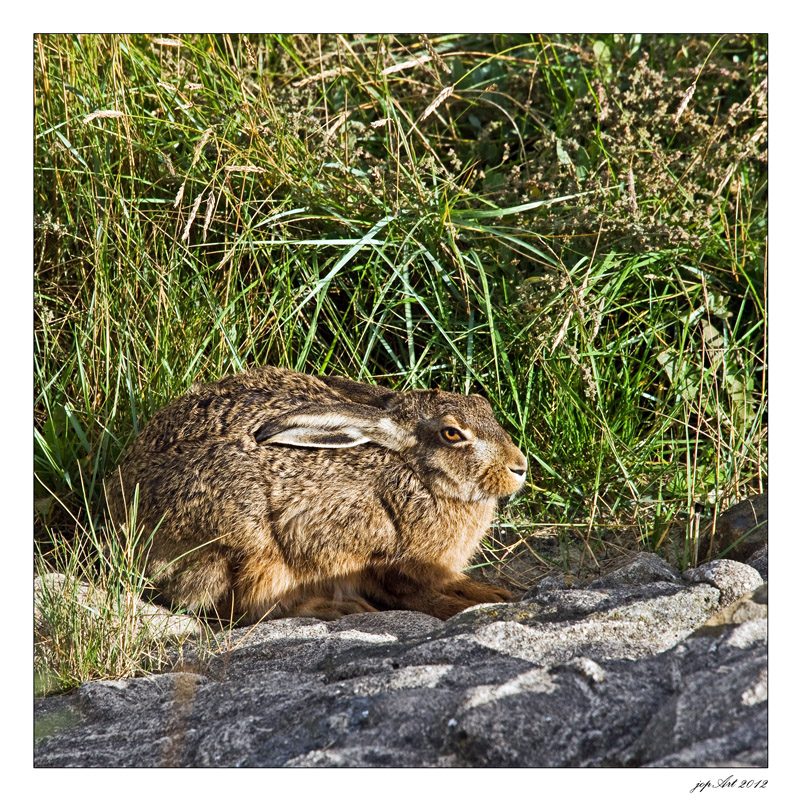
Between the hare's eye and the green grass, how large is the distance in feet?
2.10

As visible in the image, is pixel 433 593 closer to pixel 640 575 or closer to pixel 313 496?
pixel 313 496

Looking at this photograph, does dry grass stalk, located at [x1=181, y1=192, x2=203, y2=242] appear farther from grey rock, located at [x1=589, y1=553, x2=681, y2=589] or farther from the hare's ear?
grey rock, located at [x1=589, y1=553, x2=681, y2=589]

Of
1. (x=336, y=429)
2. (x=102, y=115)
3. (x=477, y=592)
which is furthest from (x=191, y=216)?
(x=477, y=592)

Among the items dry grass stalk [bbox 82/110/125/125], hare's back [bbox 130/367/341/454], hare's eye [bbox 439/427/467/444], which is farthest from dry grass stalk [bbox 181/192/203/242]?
hare's eye [bbox 439/427/467/444]

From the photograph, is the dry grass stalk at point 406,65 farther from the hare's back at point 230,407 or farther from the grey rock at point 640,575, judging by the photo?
the grey rock at point 640,575

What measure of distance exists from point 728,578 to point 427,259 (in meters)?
2.37

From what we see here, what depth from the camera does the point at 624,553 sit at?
4.56 m

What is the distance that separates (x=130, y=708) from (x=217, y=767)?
22.7 inches

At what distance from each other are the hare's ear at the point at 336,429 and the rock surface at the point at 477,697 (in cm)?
92

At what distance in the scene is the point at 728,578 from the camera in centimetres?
355

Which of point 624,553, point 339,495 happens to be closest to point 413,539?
point 339,495

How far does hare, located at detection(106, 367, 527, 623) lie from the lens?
4.10m

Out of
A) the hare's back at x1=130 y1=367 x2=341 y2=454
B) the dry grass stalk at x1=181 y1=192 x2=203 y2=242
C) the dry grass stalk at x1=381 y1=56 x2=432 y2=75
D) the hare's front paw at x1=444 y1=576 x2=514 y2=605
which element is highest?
the dry grass stalk at x1=381 y1=56 x2=432 y2=75

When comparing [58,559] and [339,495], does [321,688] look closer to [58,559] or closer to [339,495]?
[339,495]
